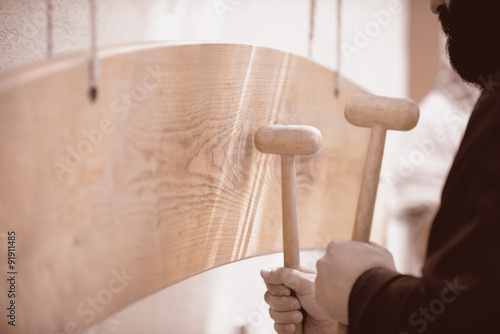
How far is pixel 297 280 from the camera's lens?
0.90 metres

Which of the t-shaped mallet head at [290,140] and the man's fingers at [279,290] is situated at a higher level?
the t-shaped mallet head at [290,140]

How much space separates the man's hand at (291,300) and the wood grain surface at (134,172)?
69 mm

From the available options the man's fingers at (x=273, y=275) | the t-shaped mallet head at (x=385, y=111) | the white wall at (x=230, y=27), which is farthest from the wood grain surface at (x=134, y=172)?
the white wall at (x=230, y=27)

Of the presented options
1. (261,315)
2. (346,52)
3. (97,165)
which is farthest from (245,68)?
(346,52)

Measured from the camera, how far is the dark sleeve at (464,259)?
58 centimetres

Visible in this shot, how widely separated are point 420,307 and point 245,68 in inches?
18.2

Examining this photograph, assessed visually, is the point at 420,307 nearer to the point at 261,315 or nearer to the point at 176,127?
the point at 176,127

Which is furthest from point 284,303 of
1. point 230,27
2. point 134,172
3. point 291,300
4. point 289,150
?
point 230,27

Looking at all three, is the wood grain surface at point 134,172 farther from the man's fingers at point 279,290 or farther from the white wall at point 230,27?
the white wall at point 230,27

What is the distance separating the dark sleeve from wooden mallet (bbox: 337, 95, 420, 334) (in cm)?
18

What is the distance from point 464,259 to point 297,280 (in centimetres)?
35

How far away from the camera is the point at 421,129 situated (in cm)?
154

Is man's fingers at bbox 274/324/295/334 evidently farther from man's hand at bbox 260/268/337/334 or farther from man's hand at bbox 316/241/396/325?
man's hand at bbox 316/241/396/325

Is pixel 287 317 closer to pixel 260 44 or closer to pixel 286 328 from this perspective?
pixel 286 328
